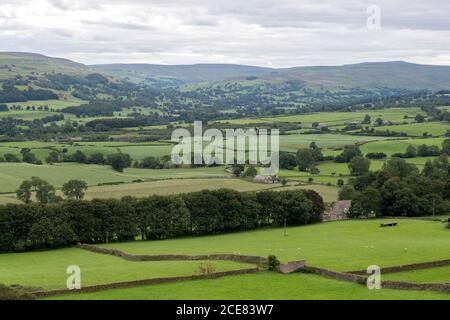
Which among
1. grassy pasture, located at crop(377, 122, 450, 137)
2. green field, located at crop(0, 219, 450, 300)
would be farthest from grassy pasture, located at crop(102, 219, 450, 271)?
grassy pasture, located at crop(377, 122, 450, 137)

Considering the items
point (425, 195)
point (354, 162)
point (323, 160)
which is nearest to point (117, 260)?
point (425, 195)

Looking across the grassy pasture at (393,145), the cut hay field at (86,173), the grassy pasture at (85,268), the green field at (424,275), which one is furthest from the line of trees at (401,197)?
the grassy pasture at (393,145)

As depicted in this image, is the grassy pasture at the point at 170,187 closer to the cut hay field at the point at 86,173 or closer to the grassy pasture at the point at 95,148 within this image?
the cut hay field at the point at 86,173

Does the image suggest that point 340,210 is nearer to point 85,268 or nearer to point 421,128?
point 85,268

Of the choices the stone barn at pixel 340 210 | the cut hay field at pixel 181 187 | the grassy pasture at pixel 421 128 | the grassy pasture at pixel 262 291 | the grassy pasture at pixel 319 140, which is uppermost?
the grassy pasture at pixel 421 128
